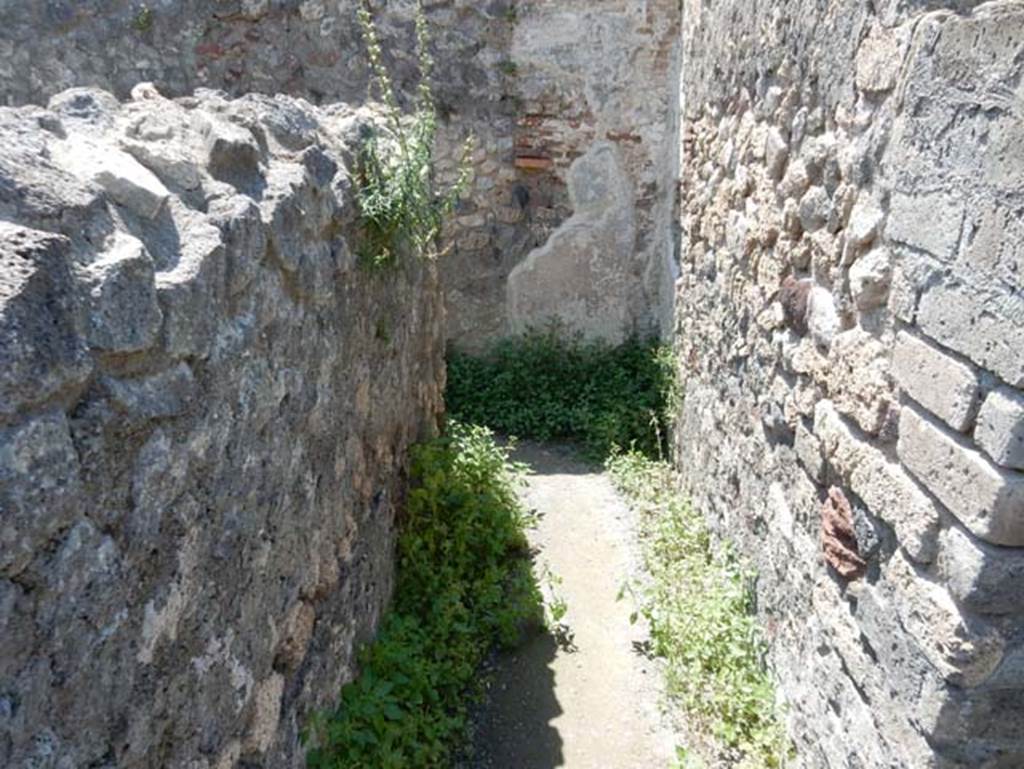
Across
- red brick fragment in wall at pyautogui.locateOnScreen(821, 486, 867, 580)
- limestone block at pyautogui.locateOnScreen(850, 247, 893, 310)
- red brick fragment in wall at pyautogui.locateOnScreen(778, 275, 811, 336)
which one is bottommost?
red brick fragment in wall at pyautogui.locateOnScreen(821, 486, 867, 580)

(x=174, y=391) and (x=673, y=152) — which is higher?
(x=174, y=391)

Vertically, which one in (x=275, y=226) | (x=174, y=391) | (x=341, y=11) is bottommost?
(x=174, y=391)

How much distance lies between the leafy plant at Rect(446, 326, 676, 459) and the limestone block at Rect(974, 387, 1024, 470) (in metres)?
3.92

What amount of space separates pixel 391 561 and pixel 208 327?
1963 millimetres

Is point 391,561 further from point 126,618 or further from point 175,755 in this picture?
point 126,618

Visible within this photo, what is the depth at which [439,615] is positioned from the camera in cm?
329

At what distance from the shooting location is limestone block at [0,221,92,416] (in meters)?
1.03

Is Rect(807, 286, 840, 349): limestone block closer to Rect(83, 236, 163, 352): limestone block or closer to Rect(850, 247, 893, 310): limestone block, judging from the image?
Rect(850, 247, 893, 310): limestone block

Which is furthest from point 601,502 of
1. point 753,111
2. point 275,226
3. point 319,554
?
point 275,226

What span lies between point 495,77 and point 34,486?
5337mm

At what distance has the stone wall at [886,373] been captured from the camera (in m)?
1.58

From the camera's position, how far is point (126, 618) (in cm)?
133

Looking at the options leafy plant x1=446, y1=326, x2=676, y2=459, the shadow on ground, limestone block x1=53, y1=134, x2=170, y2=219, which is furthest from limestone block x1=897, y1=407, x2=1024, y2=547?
leafy plant x1=446, y1=326, x2=676, y2=459

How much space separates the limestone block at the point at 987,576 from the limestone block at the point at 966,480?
3 cm
